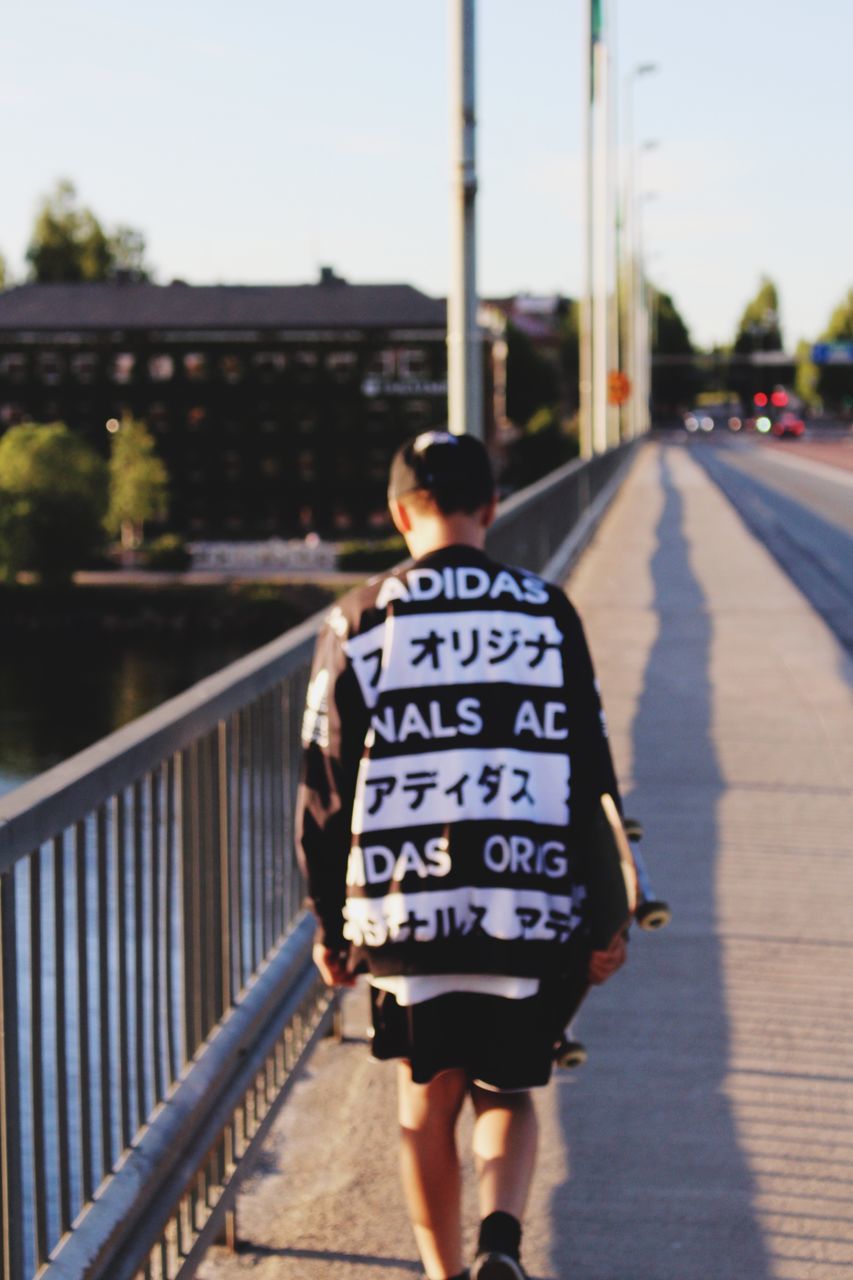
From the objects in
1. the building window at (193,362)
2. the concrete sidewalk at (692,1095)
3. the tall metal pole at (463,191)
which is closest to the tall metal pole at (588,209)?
the tall metal pole at (463,191)

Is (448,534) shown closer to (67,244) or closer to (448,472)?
(448,472)

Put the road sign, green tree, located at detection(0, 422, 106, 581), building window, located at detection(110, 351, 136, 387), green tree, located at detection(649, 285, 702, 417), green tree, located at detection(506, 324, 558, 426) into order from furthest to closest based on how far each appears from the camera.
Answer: green tree, located at detection(649, 285, 702, 417) → the road sign → green tree, located at detection(506, 324, 558, 426) → building window, located at detection(110, 351, 136, 387) → green tree, located at detection(0, 422, 106, 581)

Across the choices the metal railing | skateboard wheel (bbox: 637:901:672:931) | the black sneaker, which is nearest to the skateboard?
skateboard wheel (bbox: 637:901:672:931)

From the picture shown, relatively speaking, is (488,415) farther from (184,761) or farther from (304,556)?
(184,761)

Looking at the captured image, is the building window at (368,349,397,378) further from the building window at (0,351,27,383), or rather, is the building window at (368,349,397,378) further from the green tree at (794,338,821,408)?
the green tree at (794,338,821,408)

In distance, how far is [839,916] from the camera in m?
6.36

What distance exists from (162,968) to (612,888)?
1.16 metres

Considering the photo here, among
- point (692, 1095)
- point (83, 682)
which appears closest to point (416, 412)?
point (83, 682)

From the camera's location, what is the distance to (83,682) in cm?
10125

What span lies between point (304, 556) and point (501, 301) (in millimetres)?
83675

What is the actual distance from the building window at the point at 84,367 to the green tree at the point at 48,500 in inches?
114

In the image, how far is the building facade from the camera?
110 meters

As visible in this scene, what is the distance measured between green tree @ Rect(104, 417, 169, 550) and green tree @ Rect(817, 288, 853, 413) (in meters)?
91.5

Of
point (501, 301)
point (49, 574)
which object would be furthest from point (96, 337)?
point (501, 301)
